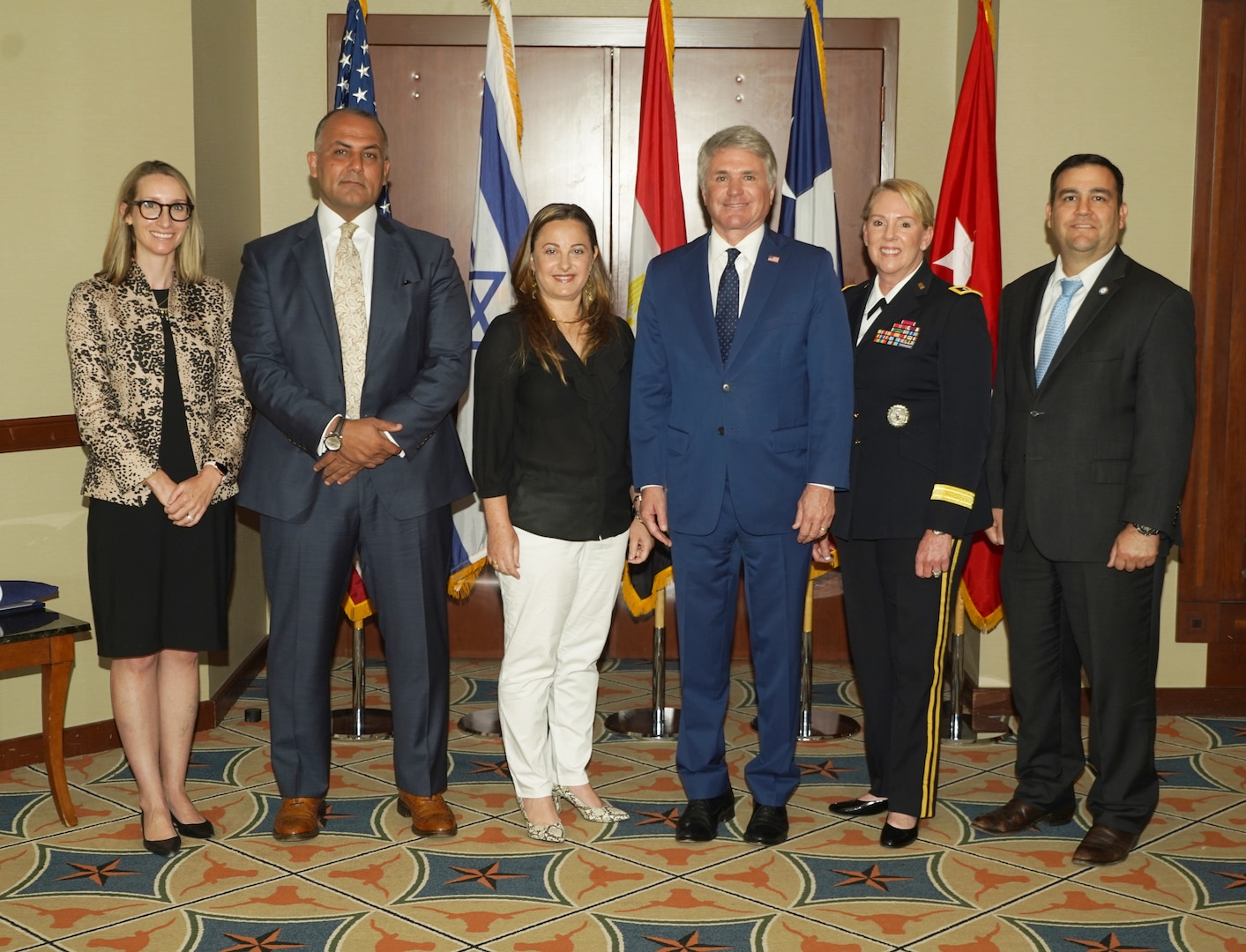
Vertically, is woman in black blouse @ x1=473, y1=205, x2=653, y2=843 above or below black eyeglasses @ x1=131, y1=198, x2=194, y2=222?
below

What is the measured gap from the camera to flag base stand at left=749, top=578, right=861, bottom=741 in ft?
14.3

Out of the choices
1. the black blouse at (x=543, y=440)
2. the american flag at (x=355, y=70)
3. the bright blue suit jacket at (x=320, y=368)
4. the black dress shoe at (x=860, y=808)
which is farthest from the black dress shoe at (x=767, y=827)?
the american flag at (x=355, y=70)

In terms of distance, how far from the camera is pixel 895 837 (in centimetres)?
332

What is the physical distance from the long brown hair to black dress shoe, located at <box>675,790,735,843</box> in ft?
4.00

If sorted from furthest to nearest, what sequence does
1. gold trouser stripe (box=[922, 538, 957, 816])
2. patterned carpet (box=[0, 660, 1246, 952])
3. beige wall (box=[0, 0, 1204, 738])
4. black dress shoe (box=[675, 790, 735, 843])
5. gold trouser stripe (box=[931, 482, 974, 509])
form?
beige wall (box=[0, 0, 1204, 738]) → black dress shoe (box=[675, 790, 735, 843]) → gold trouser stripe (box=[922, 538, 957, 816]) → gold trouser stripe (box=[931, 482, 974, 509]) → patterned carpet (box=[0, 660, 1246, 952])

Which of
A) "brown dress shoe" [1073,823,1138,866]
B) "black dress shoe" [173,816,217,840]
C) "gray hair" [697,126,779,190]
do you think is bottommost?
"black dress shoe" [173,816,217,840]

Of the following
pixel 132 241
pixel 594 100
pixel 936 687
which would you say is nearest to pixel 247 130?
pixel 594 100

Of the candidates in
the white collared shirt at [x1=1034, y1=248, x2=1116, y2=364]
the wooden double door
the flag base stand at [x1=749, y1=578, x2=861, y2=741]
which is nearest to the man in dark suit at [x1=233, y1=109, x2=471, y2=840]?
the flag base stand at [x1=749, y1=578, x2=861, y2=741]

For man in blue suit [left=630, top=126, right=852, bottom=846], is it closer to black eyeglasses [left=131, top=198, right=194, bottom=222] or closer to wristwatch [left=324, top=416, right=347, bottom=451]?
wristwatch [left=324, top=416, right=347, bottom=451]

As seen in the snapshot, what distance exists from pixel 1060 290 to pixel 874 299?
51 cm

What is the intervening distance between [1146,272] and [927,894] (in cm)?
169

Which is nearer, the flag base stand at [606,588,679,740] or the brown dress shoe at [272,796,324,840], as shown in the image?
the brown dress shoe at [272,796,324,840]

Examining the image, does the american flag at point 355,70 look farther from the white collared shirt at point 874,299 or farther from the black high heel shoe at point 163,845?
the black high heel shoe at point 163,845

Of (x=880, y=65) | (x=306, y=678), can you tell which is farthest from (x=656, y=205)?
(x=306, y=678)
